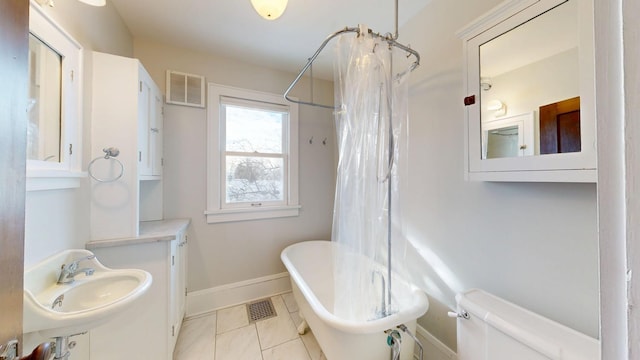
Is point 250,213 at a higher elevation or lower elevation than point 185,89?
lower

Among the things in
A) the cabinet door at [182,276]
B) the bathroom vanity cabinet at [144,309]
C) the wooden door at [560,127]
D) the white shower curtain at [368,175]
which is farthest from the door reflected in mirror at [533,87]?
the cabinet door at [182,276]

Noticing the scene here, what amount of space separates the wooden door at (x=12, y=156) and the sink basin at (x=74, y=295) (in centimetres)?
47

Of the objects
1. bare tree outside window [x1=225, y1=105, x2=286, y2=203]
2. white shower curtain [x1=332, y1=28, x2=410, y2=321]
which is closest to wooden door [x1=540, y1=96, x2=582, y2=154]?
white shower curtain [x1=332, y1=28, x2=410, y2=321]

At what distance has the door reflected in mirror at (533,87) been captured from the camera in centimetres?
88

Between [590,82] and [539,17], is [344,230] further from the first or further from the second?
[539,17]

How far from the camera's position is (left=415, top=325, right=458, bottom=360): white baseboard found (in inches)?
57.5

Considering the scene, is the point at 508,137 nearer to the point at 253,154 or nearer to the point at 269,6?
the point at 269,6

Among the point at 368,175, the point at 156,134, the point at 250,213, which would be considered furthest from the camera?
the point at 250,213

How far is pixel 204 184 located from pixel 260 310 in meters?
1.34

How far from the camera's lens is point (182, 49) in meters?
2.17

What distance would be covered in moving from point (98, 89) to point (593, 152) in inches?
97.1

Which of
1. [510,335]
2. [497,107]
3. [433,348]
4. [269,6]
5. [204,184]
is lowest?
[433,348]

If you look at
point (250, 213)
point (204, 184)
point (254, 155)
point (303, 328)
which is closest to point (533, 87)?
point (303, 328)

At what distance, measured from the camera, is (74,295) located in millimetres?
1102
